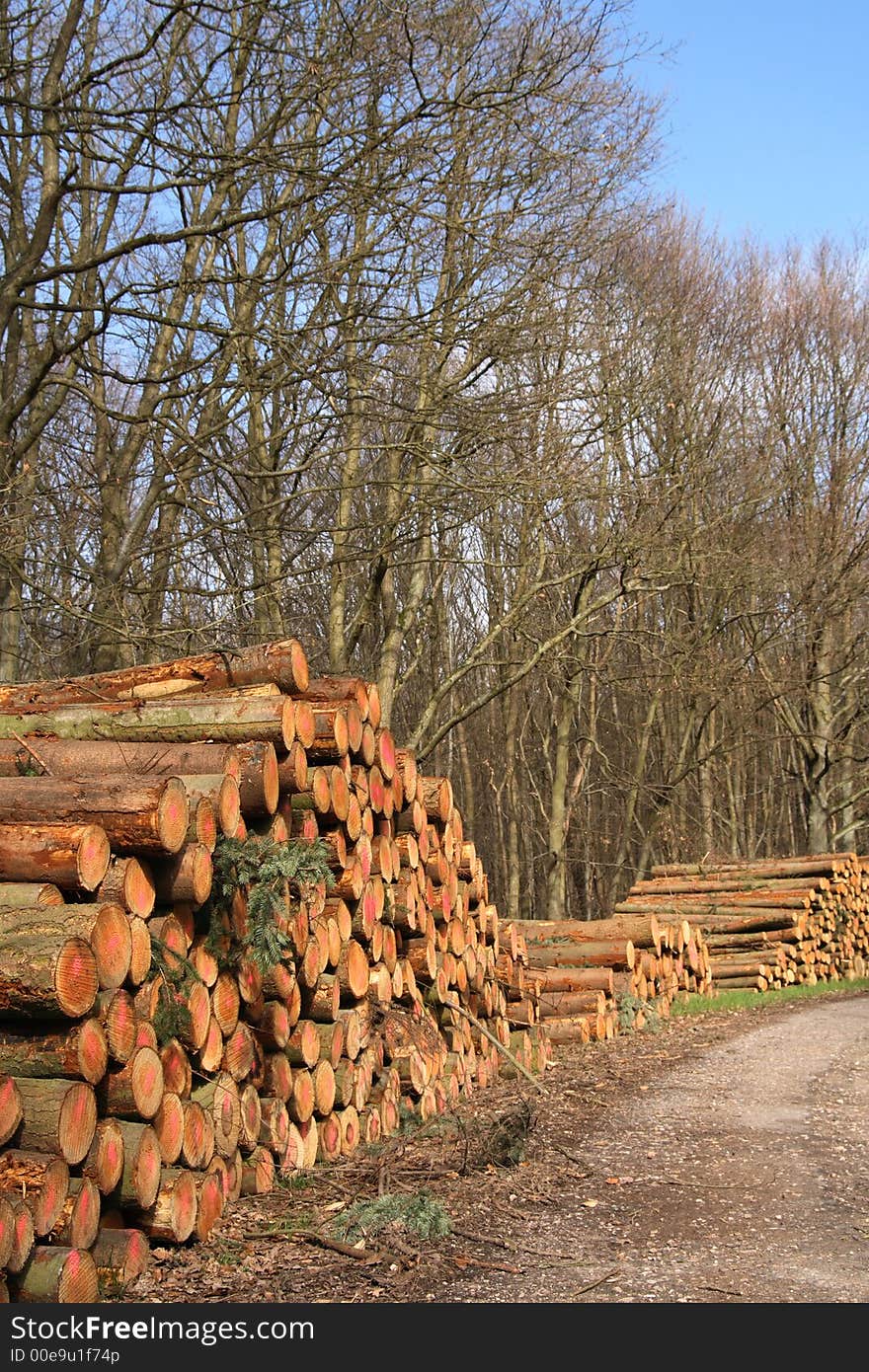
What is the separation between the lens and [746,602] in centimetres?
2497

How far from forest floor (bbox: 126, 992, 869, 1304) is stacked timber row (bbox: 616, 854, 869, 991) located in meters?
7.77

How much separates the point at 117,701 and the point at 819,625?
21.0m

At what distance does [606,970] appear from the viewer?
12320 millimetres

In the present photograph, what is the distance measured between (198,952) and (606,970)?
7.36 meters

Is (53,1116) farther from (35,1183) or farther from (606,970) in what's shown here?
(606,970)

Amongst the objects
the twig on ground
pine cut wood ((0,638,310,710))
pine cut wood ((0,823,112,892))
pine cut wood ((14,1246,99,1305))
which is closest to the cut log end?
pine cut wood ((0,823,112,892))

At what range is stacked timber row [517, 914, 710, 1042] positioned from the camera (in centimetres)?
1186

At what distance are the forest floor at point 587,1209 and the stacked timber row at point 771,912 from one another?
7.77 meters

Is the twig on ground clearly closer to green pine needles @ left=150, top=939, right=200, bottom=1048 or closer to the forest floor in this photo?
the forest floor

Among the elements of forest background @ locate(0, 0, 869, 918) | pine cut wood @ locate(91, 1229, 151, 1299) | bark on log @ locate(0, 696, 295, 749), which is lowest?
pine cut wood @ locate(91, 1229, 151, 1299)

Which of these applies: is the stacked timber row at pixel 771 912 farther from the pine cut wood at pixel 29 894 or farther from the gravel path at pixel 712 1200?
the pine cut wood at pixel 29 894

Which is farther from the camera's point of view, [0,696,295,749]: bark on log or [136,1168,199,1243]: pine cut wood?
[0,696,295,749]: bark on log

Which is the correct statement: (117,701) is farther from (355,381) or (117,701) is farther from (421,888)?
(355,381)

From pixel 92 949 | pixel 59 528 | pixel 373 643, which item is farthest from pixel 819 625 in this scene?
pixel 92 949
